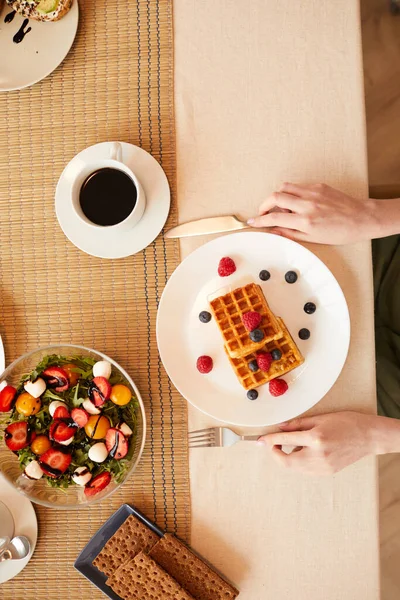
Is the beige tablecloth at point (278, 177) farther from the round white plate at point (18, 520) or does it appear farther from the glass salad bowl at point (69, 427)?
the round white plate at point (18, 520)

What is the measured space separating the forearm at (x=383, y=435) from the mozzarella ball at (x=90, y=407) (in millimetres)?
616

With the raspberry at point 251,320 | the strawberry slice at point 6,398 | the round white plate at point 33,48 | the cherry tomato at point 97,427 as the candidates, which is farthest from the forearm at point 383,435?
the round white plate at point 33,48

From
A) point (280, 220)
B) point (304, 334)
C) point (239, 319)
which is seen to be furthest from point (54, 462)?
point (280, 220)

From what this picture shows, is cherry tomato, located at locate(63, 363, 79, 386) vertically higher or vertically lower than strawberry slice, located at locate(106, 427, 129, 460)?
higher

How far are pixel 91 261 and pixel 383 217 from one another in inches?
27.9

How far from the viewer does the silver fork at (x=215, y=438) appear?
1.16m

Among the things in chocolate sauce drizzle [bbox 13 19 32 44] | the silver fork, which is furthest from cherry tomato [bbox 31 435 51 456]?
chocolate sauce drizzle [bbox 13 19 32 44]

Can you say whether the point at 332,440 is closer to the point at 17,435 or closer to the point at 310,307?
the point at 310,307

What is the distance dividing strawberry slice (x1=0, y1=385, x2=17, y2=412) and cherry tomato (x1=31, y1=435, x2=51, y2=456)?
97 mm

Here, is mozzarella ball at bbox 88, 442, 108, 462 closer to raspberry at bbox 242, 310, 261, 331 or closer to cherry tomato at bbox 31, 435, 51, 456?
cherry tomato at bbox 31, 435, 51, 456

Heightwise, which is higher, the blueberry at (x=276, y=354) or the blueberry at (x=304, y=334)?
the blueberry at (x=304, y=334)

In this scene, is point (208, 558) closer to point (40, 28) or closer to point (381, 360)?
point (381, 360)

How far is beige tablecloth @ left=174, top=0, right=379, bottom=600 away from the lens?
1.15 metres

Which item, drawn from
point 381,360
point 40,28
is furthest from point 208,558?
point 40,28
